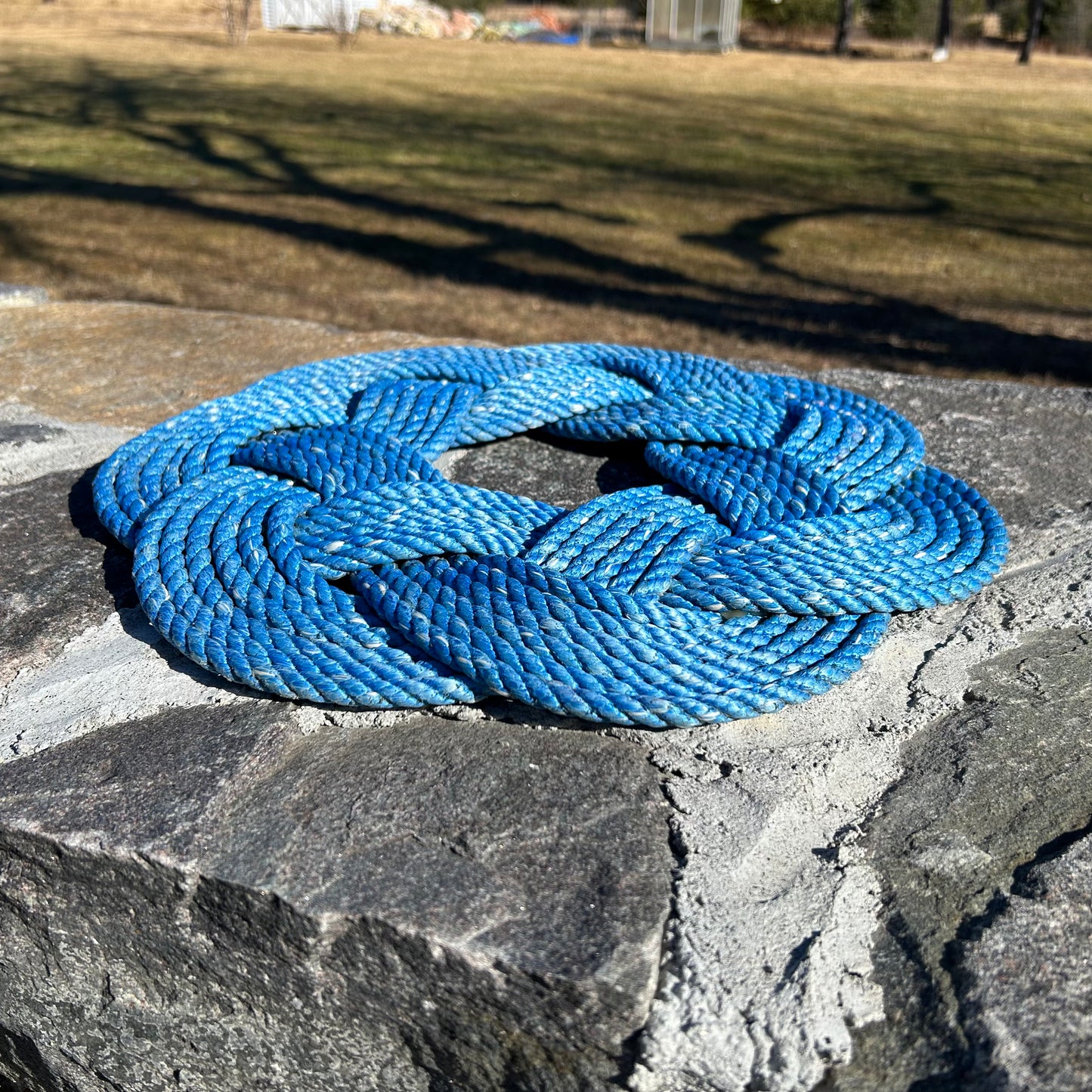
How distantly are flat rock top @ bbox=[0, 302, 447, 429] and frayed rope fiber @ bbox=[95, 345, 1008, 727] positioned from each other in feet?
1.25

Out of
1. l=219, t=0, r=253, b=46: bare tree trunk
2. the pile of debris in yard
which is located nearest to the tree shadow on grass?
l=219, t=0, r=253, b=46: bare tree trunk

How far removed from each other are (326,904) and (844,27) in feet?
69.6

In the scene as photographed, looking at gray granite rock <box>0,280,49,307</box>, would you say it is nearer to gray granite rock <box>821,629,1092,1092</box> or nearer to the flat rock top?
the flat rock top

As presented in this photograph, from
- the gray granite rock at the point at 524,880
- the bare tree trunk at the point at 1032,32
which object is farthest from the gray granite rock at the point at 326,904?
the bare tree trunk at the point at 1032,32

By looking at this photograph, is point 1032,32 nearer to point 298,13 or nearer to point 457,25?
point 457,25

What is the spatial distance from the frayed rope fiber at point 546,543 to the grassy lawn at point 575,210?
252cm

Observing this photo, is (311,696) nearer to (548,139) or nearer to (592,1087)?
(592,1087)

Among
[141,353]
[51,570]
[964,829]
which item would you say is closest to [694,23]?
[141,353]

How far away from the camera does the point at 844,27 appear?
64.6 ft

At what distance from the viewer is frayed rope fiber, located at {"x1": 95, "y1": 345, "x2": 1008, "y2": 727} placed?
1282 millimetres

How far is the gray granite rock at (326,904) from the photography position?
104 cm

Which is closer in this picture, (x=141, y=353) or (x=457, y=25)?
(x=141, y=353)

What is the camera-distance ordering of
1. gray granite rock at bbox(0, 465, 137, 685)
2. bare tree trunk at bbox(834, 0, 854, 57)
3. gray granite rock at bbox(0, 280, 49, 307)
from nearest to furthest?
gray granite rock at bbox(0, 465, 137, 685), gray granite rock at bbox(0, 280, 49, 307), bare tree trunk at bbox(834, 0, 854, 57)

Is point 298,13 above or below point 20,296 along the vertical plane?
above
